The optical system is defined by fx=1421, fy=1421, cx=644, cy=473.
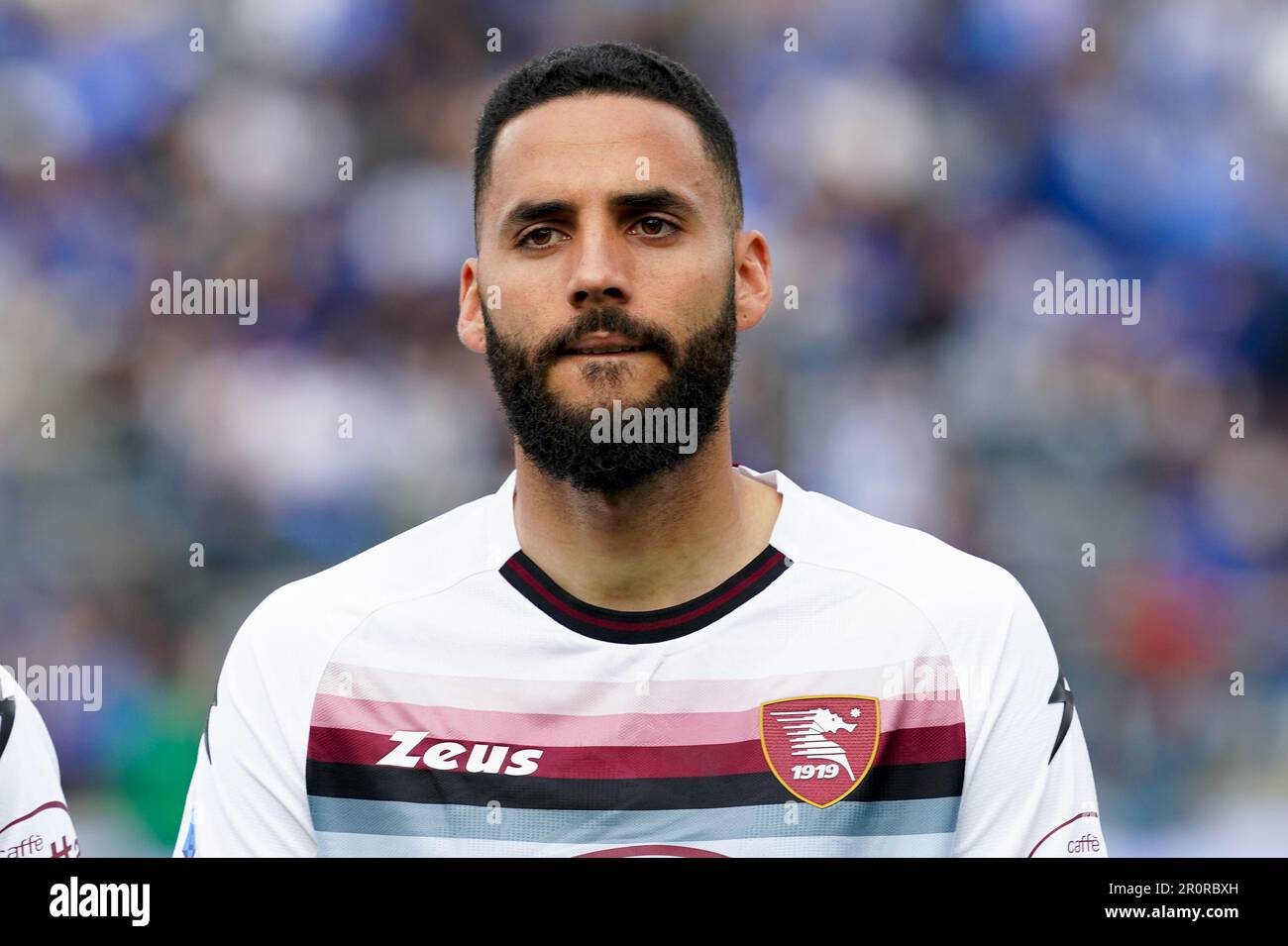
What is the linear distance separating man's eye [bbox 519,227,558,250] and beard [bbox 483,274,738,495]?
0.17 metres

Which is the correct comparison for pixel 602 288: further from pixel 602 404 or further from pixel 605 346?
pixel 602 404

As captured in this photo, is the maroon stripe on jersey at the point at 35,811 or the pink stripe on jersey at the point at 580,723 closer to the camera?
the pink stripe on jersey at the point at 580,723

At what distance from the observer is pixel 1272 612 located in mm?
5133

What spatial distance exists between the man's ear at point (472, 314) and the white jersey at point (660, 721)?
426 mm

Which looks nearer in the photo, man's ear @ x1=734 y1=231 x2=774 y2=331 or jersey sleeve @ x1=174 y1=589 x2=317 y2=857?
jersey sleeve @ x1=174 y1=589 x2=317 y2=857

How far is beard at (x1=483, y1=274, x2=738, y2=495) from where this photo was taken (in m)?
2.51

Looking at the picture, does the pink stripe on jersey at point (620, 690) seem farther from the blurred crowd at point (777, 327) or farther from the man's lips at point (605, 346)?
the blurred crowd at point (777, 327)

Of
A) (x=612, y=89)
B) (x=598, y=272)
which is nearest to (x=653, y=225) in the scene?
(x=598, y=272)

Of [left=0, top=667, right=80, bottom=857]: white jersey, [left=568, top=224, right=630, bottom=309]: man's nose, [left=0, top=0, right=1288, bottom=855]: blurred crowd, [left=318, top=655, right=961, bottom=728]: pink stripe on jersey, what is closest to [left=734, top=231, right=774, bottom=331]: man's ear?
[left=568, top=224, right=630, bottom=309]: man's nose

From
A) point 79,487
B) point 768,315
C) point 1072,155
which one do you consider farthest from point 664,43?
point 79,487

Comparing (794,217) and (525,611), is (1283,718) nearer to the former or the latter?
(794,217)

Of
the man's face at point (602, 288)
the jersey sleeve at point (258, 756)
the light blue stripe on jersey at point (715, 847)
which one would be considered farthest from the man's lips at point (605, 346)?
the light blue stripe on jersey at point (715, 847)

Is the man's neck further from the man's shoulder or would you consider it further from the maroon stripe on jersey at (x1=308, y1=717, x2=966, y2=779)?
the maroon stripe on jersey at (x1=308, y1=717, x2=966, y2=779)

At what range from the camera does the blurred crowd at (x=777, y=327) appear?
16.8 feet
